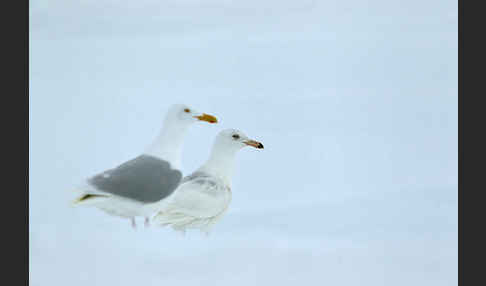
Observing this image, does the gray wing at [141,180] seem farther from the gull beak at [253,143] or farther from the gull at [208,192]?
the gull beak at [253,143]

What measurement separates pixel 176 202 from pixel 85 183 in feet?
1.74

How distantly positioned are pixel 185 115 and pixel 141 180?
0.46m

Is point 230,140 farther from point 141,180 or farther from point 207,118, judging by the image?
point 141,180

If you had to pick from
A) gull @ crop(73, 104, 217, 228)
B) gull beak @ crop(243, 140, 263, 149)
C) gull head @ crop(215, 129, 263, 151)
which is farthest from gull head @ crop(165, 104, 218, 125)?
gull beak @ crop(243, 140, 263, 149)

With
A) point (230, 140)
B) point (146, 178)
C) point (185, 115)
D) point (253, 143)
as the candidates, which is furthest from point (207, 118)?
point (146, 178)

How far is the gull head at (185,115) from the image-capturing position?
3.94m

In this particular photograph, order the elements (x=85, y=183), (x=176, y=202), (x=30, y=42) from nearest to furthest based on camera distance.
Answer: (x=85, y=183)
(x=176, y=202)
(x=30, y=42)

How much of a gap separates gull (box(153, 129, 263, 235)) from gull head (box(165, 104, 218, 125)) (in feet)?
0.62

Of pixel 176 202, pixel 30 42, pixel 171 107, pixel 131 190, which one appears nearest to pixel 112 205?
pixel 131 190

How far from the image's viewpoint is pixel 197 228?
416cm

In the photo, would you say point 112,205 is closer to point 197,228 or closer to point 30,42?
point 197,228

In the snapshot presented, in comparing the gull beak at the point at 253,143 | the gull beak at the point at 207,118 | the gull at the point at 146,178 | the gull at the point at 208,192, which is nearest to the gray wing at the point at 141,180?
the gull at the point at 146,178

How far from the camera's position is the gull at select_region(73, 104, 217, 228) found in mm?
3664

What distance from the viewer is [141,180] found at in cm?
372
